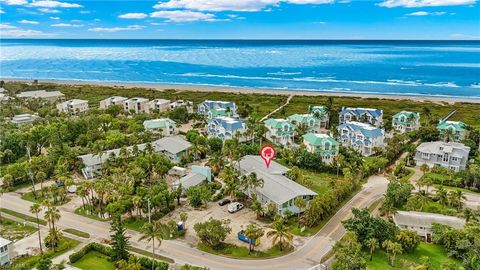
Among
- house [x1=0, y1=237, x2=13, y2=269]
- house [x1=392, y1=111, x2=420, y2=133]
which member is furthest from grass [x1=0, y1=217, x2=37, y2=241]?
house [x1=392, y1=111, x2=420, y2=133]

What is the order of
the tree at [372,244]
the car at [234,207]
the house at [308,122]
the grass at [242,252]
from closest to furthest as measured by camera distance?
the tree at [372,244] < the grass at [242,252] < the car at [234,207] < the house at [308,122]

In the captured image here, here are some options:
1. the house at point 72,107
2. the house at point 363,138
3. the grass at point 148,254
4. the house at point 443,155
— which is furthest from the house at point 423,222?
the house at point 72,107

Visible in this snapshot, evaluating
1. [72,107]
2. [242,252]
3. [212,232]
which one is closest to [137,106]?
[72,107]

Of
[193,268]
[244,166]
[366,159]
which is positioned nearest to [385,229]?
[193,268]

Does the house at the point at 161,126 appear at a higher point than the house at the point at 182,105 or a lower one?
lower

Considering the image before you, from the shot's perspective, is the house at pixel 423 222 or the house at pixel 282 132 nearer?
the house at pixel 423 222

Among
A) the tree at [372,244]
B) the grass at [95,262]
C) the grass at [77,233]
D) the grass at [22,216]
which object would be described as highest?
the tree at [372,244]

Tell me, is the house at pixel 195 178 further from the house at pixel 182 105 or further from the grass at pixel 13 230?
the house at pixel 182 105
